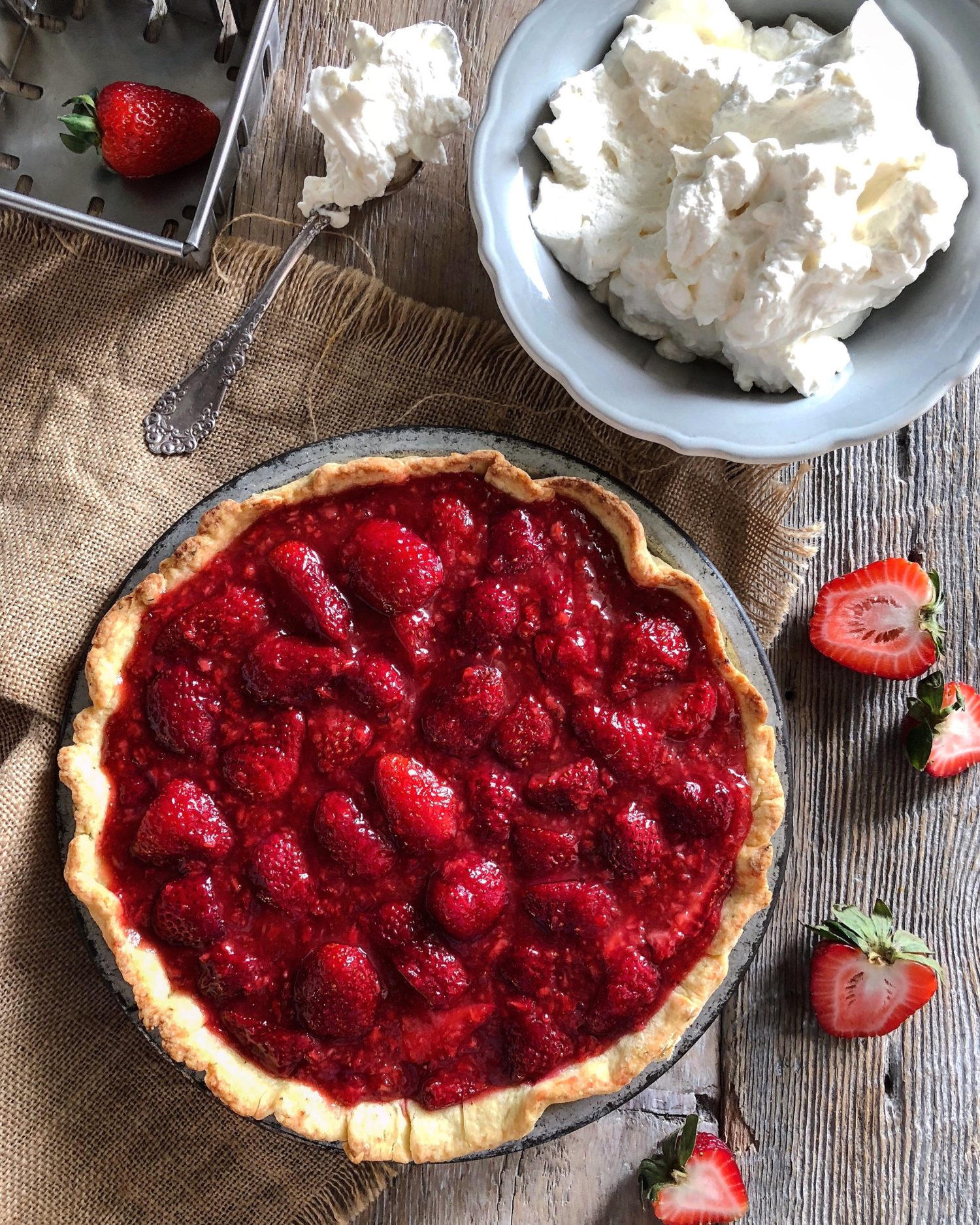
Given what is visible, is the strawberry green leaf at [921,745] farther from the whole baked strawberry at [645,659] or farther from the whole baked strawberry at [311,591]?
the whole baked strawberry at [311,591]

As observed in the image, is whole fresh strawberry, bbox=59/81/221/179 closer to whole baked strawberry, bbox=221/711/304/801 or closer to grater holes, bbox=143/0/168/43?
grater holes, bbox=143/0/168/43

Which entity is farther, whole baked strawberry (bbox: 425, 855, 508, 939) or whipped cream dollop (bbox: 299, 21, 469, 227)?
whipped cream dollop (bbox: 299, 21, 469, 227)

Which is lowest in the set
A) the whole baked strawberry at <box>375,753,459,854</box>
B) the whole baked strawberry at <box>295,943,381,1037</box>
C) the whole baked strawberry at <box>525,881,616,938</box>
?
the whole baked strawberry at <box>295,943,381,1037</box>

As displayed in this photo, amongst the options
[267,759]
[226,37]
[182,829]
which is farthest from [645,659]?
[226,37]

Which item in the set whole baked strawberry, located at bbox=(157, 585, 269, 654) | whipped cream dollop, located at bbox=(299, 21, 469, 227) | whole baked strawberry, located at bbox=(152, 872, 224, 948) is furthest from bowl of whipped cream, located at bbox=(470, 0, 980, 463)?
whole baked strawberry, located at bbox=(152, 872, 224, 948)

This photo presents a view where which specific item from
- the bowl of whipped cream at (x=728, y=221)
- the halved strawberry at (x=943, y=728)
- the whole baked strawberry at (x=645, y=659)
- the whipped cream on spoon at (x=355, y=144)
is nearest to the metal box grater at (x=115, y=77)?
the whipped cream on spoon at (x=355, y=144)

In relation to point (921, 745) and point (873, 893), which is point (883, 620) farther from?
point (873, 893)
